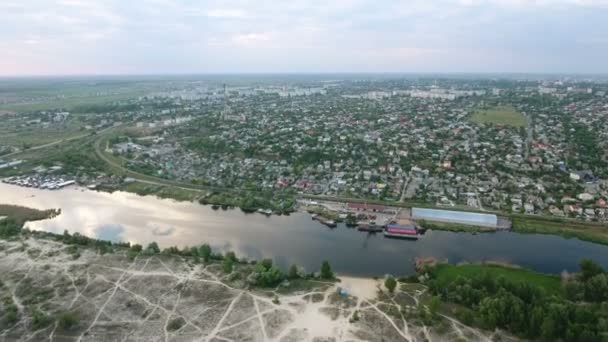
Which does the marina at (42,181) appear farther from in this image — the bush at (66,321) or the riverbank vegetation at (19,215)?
the bush at (66,321)

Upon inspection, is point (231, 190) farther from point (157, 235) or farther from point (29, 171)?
point (29, 171)

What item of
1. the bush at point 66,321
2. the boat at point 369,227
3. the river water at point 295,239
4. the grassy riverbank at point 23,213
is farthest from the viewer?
the grassy riverbank at point 23,213

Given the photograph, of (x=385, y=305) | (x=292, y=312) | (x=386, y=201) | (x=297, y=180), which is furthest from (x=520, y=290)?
(x=297, y=180)

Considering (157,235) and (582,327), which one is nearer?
(582,327)

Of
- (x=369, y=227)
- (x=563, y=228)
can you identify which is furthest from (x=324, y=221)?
(x=563, y=228)

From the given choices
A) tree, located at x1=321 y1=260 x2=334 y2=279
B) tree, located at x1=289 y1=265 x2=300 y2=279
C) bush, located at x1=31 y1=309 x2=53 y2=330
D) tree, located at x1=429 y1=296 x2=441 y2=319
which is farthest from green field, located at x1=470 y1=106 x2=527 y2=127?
bush, located at x1=31 y1=309 x2=53 y2=330

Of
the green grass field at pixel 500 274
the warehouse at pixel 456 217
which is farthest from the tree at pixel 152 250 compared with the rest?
the warehouse at pixel 456 217
